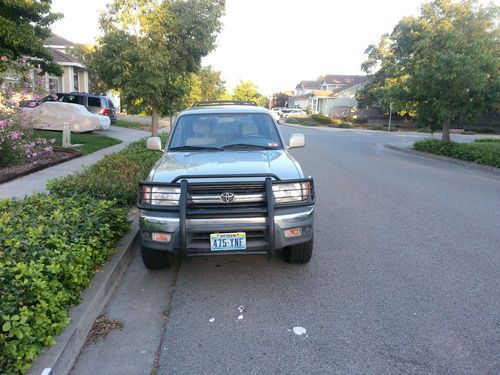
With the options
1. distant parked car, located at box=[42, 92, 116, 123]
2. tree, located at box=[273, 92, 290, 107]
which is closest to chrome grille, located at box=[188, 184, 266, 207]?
distant parked car, located at box=[42, 92, 116, 123]

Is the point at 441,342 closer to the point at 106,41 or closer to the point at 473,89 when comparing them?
the point at 106,41

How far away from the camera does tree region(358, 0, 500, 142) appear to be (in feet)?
49.0

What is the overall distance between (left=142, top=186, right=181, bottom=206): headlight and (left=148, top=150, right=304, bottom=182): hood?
0.12 meters

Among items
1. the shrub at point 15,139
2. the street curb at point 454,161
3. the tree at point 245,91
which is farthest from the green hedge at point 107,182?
the tree at point 245,91

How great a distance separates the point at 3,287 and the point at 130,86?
10.5 m

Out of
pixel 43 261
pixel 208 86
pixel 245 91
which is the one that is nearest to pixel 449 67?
pixel 43 261

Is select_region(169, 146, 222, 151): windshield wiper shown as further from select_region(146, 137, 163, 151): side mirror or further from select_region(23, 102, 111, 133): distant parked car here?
select_region(23, 102, 111, 133): distant parked car

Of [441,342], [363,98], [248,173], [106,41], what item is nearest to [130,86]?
[106,41]

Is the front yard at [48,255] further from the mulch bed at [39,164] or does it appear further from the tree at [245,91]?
the tree at [245,91]

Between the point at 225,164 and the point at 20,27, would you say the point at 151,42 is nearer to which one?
the point at 20,27

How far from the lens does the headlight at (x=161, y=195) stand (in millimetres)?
4156

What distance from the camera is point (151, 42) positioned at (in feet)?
41.1

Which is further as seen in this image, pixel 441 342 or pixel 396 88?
pixel 396 88

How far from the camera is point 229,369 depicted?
3051 mm
